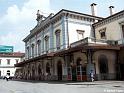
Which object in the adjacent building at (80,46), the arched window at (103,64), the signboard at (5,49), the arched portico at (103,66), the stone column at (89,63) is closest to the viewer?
the stone column at (89,63)

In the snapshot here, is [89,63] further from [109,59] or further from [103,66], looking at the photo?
[109,59]

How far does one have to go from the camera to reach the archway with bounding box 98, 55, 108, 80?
2604cm

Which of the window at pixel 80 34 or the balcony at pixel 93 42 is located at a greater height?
the window at pixel 80 34

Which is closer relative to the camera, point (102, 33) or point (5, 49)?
point (102, 33)

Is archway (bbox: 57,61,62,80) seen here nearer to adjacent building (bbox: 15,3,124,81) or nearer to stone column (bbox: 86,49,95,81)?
adjacent building (bbox: 15,3,124,81)

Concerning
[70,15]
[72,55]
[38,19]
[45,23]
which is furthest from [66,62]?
[38,19]

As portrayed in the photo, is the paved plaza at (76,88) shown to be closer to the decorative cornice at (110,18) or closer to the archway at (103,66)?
the archway at (103,66)

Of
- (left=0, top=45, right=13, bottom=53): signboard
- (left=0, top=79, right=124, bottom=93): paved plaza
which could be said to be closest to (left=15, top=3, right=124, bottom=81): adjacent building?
(left=0, top=79, right=124, bottom=93): paved plaza

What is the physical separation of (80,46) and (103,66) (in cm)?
461

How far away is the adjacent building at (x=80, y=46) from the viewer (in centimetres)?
2525

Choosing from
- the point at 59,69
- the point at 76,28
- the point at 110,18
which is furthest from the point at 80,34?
the point at 59,69

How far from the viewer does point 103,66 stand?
26.5 meters

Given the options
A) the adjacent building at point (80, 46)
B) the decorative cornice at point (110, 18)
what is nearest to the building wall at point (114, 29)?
the adjacent building at point (80, 46)

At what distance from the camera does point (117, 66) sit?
26656 mm
